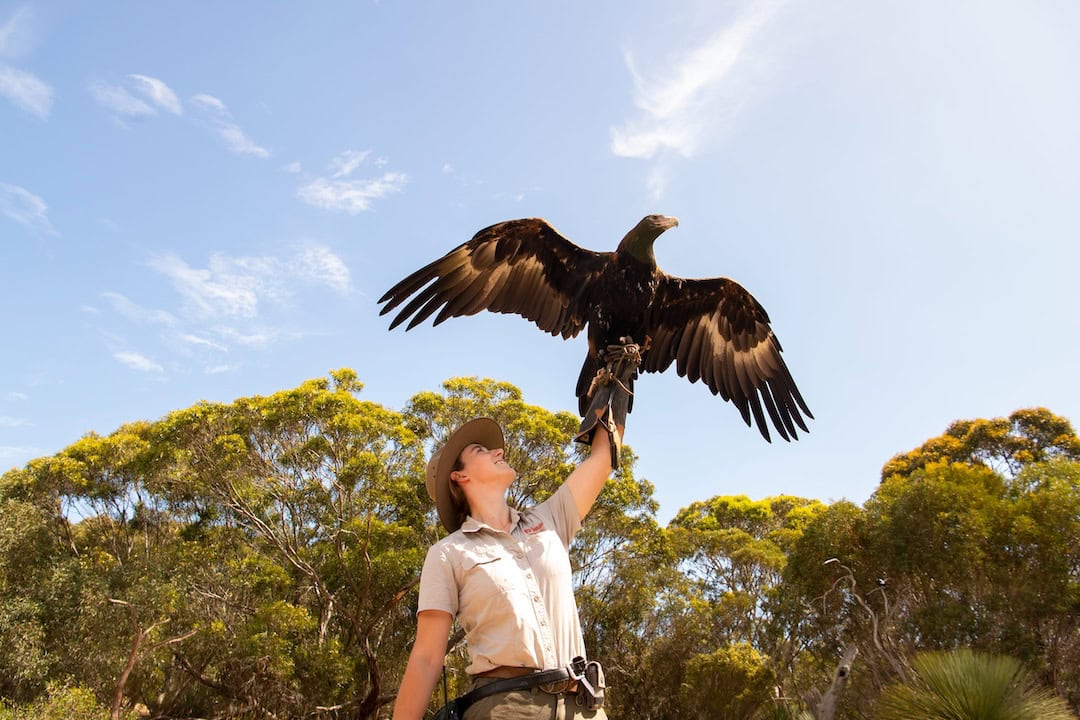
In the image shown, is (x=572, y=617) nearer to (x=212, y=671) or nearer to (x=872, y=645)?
(x=872, y=645)

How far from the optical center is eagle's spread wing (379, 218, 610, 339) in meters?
3.52

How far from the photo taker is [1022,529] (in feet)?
36.7

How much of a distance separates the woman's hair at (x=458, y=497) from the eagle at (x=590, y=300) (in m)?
1.10

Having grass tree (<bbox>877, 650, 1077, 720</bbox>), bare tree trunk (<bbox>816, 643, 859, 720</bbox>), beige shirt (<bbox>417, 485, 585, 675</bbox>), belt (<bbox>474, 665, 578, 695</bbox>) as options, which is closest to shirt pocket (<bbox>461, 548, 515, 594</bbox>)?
beige shirt (<bbox>417, 485, 585, 675</bbox>)

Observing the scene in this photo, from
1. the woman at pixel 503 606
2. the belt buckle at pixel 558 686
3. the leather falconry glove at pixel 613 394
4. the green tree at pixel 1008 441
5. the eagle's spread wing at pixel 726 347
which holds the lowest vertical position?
the belt buckle at pixel 558 686

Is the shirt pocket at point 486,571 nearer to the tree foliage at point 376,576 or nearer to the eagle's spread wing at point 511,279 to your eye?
the eagle's spread wing at point 511,279

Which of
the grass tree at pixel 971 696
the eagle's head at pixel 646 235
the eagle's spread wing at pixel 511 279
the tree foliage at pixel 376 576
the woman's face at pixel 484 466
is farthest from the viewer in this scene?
the tree foliage at pixel 376 576

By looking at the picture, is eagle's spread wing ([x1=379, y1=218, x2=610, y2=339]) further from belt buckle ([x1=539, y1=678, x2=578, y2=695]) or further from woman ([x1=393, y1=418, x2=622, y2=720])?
belt buckle ([x1=539, y1=678, x2=578, y2=695])

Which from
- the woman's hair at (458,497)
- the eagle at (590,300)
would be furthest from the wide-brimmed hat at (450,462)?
the eagle at (590,300)

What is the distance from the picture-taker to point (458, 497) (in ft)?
8.33

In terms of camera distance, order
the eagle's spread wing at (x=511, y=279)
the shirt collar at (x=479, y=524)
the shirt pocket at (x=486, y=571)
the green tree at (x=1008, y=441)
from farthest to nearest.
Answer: the green tree at (x=1008, y=441)
the eagle's spread wing at (x=511, y=279)
the shirt collar at (x=479, y=524)
the shirt pocket at (x=486, y=571)

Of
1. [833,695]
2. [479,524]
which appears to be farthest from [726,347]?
[833,695]

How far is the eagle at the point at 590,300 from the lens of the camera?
3525 mm

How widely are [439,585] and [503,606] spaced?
186 millimetres
